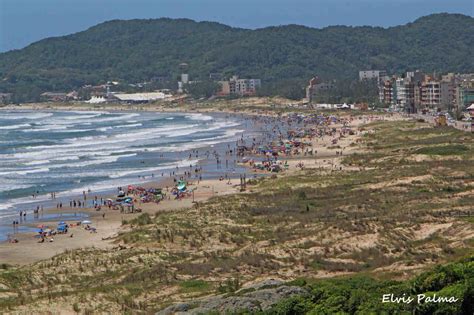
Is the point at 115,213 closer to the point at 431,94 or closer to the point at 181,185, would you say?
the point at 181,185

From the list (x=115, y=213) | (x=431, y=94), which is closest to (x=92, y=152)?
(x=115, y=213)

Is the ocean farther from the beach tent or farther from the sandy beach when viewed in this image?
the sandy beach

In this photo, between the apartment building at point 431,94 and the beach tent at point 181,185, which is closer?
the beach tent at point 181,185

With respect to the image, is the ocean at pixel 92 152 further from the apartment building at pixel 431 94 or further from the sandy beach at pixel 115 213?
the apartment building at pixel 431 94

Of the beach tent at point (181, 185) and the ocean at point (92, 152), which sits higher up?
the beach tent at point (181, 185)

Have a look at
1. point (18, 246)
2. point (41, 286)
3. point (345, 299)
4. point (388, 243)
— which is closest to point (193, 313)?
point (345, 299)

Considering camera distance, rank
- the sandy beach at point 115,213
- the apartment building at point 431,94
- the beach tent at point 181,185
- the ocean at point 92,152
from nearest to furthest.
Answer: the sandy beach at point 115,213, the beach tent at point 181,185, the ocean at point 92,152, the apartment building at point 431,94

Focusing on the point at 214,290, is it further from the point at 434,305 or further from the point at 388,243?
the point at 434,305

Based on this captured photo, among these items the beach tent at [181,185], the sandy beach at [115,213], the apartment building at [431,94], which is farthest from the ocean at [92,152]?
the apartment building at [431,94]
